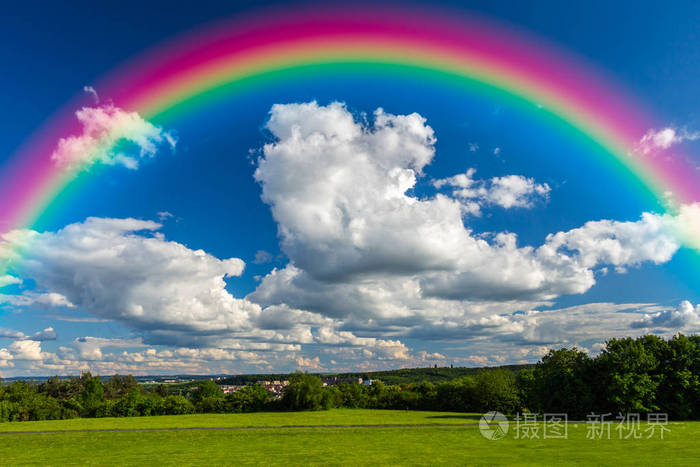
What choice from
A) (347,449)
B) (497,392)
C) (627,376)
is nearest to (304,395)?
(497,392)

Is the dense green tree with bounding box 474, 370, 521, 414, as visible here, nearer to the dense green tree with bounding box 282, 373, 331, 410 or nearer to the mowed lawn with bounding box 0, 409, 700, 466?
the mowed lawn with bounding box 0, 409, 700, 466

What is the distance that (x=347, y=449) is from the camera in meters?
35.6

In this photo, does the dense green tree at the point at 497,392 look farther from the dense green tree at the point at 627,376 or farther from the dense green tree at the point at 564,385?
the dense green tree at the point at 627,376

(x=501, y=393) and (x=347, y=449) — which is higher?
(x=347, y=449)

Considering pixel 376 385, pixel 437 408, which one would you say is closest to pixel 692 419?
pixel 437 408

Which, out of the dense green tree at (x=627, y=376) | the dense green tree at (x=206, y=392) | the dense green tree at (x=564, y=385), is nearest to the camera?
the dense green tree at (x=627, y=376)

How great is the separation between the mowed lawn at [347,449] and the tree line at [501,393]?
18.3m

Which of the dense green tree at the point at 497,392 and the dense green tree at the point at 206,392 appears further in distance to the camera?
the dense green tree at the point at 206,392

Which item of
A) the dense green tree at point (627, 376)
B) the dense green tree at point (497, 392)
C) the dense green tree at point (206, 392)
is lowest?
the dense green tree at point (206, 392)

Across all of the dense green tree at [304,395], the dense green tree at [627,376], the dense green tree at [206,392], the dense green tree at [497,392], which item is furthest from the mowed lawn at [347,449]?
the dense green tree at [206,392]

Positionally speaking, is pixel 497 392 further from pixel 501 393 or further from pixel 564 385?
pixel 564 385

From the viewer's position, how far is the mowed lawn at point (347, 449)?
94.8 feet

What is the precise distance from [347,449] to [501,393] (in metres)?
52.7

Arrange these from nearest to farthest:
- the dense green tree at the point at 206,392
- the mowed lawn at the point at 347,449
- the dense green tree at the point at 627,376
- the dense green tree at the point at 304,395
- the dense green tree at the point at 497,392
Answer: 1. the mowed lawn at the point at 347,449
2. the dense green tree at the point at 627,376
3. the dense green tree at the point at 497,392
4. the dense green tree at the point at 304,395
5. the dense green tree at the point at 206,392
